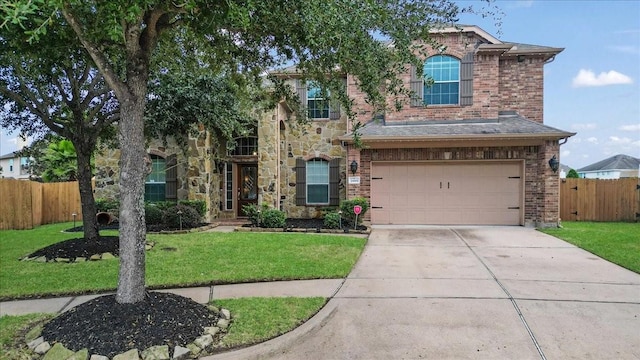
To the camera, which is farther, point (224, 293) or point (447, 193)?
point (447, 193)

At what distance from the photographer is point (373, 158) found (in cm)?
1280

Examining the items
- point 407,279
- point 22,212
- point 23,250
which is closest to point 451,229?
point 407,279

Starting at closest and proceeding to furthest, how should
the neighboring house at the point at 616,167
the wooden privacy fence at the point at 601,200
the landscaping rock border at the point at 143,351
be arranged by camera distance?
1. the landscaping rock border at the point at 143,351
2. the wooden privacy fence at the point at 601,200
3. the neighboring house at the point at 616,167

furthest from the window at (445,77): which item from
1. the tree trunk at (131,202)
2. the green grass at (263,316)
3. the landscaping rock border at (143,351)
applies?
the landscaping rock border at (143,351)

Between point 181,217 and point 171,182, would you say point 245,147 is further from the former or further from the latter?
point 181,217

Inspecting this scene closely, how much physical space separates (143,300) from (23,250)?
6.49m

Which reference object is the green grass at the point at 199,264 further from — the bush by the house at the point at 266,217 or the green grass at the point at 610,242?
the green grass at the point at 610,242

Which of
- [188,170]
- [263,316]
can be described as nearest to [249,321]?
[263,316]

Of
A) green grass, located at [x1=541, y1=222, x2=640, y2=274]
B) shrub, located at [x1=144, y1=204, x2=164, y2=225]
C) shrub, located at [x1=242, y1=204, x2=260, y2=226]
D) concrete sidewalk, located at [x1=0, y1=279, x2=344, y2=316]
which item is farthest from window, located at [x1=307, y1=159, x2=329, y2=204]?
concrete sidewalk, located at [x1=0, y1=279, x2=344, y2=316]

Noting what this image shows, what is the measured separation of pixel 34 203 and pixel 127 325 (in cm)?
1259

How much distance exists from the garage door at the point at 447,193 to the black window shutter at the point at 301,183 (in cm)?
255

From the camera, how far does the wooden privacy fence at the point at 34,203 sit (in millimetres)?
12633

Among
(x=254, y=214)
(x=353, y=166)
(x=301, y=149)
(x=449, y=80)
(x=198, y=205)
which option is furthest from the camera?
(x=301, y=149)

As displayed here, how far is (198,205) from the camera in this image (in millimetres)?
12680
